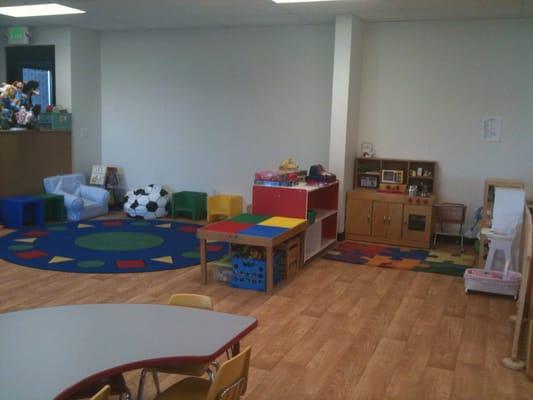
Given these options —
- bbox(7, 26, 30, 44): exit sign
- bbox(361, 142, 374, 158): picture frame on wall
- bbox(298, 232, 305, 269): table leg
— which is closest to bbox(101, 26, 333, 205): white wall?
bbox(361, 142, 374, 158): picture frame on wall

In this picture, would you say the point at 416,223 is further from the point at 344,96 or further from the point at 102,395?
the point at 102,395

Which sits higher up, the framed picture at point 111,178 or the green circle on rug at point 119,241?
the framed picture at point 111,178

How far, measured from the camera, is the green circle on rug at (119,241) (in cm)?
647

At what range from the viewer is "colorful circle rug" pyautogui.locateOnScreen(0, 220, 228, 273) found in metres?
5.80

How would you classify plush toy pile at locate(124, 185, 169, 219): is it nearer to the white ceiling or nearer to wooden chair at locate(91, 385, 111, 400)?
the white ceiling

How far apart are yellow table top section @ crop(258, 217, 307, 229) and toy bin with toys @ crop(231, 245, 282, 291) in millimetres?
312

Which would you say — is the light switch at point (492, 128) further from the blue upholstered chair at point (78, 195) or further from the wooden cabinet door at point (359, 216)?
the blue upholstered chair at point (78, 195)

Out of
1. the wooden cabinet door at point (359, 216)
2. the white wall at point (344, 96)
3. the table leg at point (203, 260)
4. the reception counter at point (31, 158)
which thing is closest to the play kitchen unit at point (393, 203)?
the wooden cabinet door at point (359, 216)

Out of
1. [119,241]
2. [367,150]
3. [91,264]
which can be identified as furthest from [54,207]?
[367,150]

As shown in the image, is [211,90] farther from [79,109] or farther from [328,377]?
[328,377]

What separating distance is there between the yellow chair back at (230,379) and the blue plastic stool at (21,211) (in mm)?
5914

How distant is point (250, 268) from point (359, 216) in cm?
243

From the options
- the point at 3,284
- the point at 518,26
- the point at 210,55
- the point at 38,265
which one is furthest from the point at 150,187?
the point at 518,26

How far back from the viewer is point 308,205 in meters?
6.50
